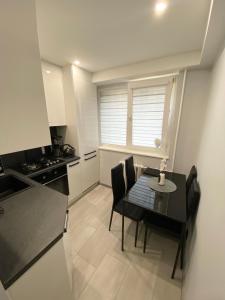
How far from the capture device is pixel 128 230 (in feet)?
6.68

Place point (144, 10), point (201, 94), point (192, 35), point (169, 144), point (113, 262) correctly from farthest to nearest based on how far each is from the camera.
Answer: point (169, 144)
point (201, 94)
point (113, 262)
point (192, 35)
point (144, 10)

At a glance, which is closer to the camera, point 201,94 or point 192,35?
point 192,35

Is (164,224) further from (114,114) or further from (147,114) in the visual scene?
(114,114)

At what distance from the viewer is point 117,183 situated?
1.87m

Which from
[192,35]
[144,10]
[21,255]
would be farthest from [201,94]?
[21,255]

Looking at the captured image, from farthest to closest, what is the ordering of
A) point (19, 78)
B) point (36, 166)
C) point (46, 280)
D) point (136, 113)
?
point (136, 113) → point (36, 166) → point (46, 280) → point (19, 78)

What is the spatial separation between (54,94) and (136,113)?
147 cm

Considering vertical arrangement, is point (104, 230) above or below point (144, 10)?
below

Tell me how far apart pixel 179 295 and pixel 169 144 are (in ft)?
5.98

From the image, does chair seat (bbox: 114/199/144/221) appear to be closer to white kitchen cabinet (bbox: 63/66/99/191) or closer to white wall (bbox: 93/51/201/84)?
white kitchen cabinet (bbox: 63/66/99/191)

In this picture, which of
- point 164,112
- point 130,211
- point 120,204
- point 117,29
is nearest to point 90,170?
point 120,204

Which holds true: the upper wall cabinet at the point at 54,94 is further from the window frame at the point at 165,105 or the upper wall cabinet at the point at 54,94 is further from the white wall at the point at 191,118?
the white wall at the point at 191,118

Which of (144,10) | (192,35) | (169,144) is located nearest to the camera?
(144,10)

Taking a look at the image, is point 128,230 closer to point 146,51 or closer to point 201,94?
point 201,94
